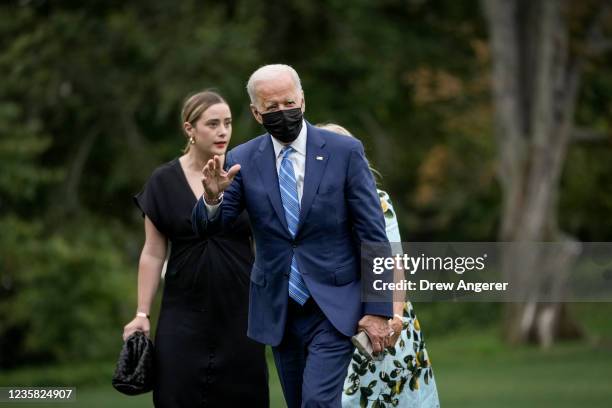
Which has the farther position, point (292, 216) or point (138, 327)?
point (138, 327)

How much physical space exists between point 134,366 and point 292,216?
155 centimetres

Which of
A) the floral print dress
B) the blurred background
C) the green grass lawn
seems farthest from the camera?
the blurred background

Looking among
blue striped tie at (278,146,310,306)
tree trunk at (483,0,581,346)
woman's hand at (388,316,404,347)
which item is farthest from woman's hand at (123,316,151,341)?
tree trunk at (483,0,581,346)

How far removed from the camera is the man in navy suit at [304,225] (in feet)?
19.3

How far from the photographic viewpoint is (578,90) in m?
25.3

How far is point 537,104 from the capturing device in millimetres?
23406

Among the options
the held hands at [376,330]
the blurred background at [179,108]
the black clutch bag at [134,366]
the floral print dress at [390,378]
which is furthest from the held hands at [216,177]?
the blurred background at [179,108]

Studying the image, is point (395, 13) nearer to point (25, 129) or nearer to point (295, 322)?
point (25, 129)

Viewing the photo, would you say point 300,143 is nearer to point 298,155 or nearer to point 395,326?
point 298,155

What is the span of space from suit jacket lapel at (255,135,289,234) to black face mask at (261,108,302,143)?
0.45 ft

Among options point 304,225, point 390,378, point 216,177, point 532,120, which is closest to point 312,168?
point 304,225

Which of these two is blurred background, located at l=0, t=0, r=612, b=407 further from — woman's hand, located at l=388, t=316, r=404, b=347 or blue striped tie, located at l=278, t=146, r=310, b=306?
blue striped tie, located at l=278, t=146, r=310, b=306

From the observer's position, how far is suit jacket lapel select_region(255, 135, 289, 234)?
235 inches

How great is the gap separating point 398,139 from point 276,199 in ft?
75.0
